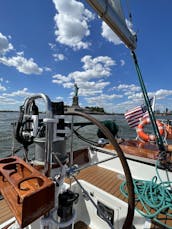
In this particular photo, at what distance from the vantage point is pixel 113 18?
2.00 m

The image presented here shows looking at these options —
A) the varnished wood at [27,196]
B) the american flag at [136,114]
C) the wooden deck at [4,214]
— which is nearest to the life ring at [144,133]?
the american flag at [136,114]

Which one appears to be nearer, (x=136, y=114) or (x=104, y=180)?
(x=104, y=180)

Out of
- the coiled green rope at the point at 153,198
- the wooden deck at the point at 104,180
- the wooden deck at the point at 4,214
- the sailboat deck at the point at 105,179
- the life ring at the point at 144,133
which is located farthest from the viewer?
the life ring at the point at 144,133

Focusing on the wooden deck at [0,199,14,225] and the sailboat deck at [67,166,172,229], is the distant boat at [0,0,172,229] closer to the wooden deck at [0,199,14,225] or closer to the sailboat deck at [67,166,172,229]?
the wooden deck at [0,199,14,225]

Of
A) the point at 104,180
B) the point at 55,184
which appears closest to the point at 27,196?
the point at 55,184

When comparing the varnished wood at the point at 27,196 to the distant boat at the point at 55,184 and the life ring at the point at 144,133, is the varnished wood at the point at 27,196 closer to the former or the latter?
the distant boat at the point at 55,184

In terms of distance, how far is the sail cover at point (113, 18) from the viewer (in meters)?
1.73

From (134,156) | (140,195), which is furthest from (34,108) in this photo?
(134,156)

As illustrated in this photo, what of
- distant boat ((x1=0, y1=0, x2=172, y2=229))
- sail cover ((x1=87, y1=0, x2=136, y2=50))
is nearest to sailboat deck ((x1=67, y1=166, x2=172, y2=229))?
distant boat ((x1=0, y1=0, x2=172, y2=229))

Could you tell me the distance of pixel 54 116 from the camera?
0.85 meters

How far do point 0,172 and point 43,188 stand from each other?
32 centimetres

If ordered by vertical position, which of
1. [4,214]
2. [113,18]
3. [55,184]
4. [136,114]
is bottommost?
[4,214]

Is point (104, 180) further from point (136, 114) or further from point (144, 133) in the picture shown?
point (144, 133)

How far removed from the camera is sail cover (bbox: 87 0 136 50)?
1725 millimetres
